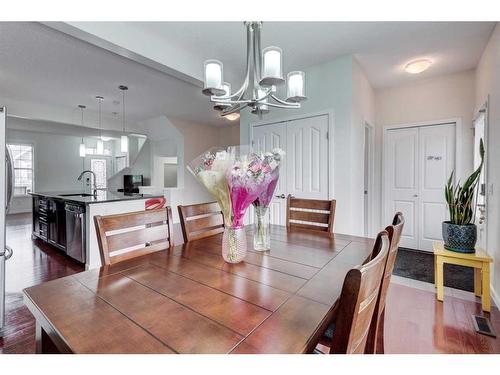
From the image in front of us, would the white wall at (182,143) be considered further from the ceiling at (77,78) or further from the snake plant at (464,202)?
the snake plant at (464,202)

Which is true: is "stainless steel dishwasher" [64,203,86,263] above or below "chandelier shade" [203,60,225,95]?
below

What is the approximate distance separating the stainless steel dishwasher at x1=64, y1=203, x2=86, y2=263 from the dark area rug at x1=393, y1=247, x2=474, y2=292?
148 inches

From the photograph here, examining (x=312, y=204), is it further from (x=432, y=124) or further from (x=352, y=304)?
(x=432, y=124)

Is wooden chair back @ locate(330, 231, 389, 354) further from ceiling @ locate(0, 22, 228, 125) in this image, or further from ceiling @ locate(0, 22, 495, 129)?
ceiling @ locate(0, 22, 228, 125)

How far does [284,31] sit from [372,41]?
37.8 inches

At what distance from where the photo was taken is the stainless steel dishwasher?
309cm

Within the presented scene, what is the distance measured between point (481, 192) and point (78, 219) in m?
4.75

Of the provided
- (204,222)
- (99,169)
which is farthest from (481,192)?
(99,169)

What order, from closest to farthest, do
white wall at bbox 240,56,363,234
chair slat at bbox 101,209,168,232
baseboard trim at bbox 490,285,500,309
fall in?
chair slat at bbox 101,209,168,232, baseboard trim at bbox 490,285,500,309, white wall at bbox 240,56,363,234

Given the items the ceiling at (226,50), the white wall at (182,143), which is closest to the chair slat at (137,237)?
the ceiling at (226,50)

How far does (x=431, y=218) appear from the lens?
3652 mm

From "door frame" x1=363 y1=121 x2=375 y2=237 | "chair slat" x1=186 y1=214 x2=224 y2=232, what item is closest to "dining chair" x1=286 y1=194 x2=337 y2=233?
"chair slat" x1=186 y1=214 x2=224 y2=232

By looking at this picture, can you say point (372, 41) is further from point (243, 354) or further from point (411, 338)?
point (243, 354)
